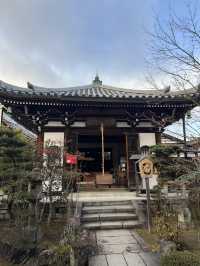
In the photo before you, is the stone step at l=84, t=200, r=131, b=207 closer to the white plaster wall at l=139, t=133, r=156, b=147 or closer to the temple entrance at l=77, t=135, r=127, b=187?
the white plaster wall at l=139, t=133, r=156, b=147

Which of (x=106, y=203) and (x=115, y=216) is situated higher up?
(x=106, y=203)

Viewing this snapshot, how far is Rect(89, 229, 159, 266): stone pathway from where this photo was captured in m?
4.07

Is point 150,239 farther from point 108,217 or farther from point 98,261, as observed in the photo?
point 98,261

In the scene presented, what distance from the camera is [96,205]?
7.06m

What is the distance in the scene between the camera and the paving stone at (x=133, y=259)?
13.2 feet

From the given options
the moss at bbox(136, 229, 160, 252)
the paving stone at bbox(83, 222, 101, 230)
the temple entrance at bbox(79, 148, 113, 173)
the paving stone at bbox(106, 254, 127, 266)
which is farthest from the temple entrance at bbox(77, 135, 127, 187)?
the paving stone at bbox(106, 254, 127, 266)

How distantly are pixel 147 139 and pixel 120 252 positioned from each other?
647cm

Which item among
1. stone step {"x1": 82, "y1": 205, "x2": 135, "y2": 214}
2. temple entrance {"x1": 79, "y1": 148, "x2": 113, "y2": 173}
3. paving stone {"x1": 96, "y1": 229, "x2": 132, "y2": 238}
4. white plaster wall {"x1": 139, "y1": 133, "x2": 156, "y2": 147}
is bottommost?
paving stone {"x1": 96, "y1": 229, "x2": 132, "y2": 238}

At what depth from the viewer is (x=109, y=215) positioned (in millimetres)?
6422

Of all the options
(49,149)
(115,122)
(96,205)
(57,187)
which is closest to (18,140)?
(49,149)

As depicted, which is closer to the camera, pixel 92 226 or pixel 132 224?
pixel 92 226

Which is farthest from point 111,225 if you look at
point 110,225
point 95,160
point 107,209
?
point 95,160

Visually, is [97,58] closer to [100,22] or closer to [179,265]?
[100,22]

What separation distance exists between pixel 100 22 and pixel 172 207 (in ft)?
17.0
